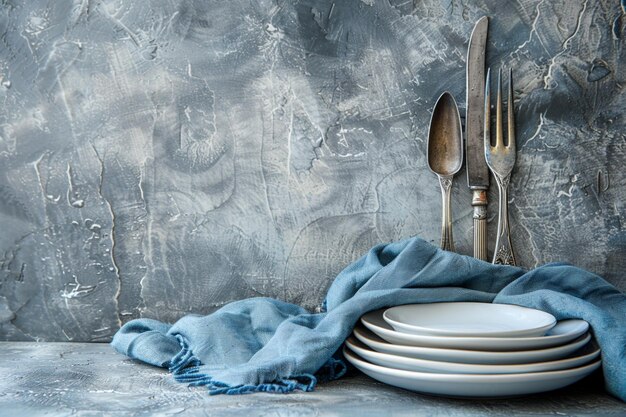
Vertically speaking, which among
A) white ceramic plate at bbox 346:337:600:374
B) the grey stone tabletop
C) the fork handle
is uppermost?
the fork handle

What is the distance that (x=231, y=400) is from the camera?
0.83 m

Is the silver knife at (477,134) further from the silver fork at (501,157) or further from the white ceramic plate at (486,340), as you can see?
the white ceramic plate at (486,340)

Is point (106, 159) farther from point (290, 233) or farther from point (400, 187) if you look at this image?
point (400, 187)

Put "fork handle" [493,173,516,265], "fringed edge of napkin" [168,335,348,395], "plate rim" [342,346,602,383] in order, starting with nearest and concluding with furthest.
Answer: "plate rim" [342,346,602,383]
"fringed edge of napkin" [168,335,348,395]
"fork handle" [493,173,516,265]

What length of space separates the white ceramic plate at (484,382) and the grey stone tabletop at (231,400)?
0.09 feet

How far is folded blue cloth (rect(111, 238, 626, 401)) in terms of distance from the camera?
862 mm

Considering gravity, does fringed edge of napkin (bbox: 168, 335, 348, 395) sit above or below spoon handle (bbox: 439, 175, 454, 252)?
below

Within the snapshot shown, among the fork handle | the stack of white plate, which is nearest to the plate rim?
the stack of white plate

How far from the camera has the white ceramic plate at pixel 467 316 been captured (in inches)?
35.1

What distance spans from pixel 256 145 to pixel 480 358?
23.4 inches

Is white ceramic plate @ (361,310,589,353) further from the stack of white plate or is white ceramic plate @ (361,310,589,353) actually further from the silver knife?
the silver knife

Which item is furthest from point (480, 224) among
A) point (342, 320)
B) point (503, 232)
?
point (342, 320)

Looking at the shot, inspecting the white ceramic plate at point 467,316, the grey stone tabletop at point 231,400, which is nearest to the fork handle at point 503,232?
the white ceramic plate at point 467,316

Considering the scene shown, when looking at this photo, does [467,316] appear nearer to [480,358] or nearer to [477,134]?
[480,358]
